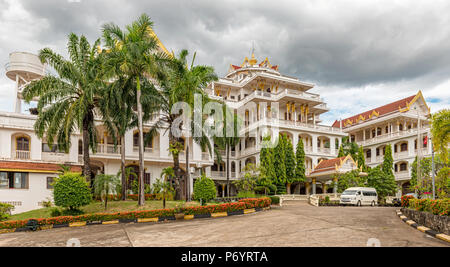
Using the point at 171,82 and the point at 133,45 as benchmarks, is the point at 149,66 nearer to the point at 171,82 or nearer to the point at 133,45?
the point at 133,45

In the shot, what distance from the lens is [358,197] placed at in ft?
101

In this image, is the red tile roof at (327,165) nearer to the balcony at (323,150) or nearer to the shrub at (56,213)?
the balcony at (323,150)

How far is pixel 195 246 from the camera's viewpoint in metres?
10.6

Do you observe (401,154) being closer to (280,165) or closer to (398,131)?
(398,131)

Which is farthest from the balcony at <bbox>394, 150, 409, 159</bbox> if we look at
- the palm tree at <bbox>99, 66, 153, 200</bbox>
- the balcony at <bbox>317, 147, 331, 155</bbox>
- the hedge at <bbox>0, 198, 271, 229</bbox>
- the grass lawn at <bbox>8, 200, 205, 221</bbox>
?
the palm tree at <bbox>99, 66, 153, 200</bbox>

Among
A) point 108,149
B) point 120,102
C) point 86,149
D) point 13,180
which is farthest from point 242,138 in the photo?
point 13,180

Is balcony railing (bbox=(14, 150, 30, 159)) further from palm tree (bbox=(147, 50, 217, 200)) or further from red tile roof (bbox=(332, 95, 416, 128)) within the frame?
red tile roof (bbox=(332, 95, 416, 128))

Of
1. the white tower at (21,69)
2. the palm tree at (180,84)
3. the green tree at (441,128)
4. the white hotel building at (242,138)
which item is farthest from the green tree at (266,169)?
the white tower at (21,69)

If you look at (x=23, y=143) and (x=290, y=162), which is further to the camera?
(x=290, y=162)

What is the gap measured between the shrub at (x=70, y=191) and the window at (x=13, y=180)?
729 cm

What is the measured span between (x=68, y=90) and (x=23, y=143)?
8596 mm

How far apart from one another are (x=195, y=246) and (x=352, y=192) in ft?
79.1
